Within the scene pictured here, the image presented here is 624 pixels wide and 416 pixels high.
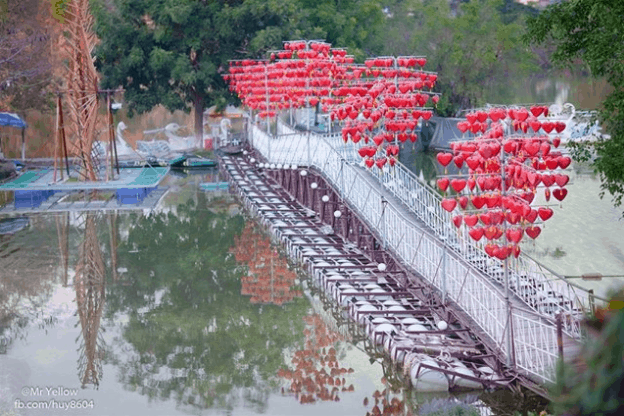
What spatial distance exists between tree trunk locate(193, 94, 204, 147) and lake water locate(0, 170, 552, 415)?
71.8 ft

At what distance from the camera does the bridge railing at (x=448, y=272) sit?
14.3 m

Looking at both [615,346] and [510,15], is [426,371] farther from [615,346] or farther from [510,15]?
[510,15]

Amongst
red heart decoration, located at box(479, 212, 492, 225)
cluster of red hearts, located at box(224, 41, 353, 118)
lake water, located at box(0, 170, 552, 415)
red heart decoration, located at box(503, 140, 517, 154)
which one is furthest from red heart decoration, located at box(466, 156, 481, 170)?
cluster of red hearts, located at box(224, 41, 353, 118)

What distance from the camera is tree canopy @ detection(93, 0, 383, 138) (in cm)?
4931

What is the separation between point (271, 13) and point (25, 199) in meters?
18.4

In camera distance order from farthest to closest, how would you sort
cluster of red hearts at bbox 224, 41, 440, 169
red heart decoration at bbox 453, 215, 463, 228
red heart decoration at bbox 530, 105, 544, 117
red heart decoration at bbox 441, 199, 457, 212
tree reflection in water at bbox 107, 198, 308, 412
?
cluster of red hearts at bbox 224, 41, 440, 169
red heart decoration at bbox 530, 105, 544, 117
tree reflection in water at bbox 107, 198, 308, 412
red heart decoration at bbox 441, 199, 457, 212
red heart decoration at bbox 453, 215, 463, 228

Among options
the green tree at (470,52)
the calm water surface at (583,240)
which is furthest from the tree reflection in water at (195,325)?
the green tree at (470,52)

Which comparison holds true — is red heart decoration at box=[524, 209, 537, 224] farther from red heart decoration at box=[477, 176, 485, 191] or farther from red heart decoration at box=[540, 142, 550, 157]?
red heart decoration at box=[540, 142, 550, 157]

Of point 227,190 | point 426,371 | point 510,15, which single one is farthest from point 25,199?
point 510,15

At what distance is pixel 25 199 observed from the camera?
35938mm

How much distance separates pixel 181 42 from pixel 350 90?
21877mm

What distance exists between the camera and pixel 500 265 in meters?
19.0

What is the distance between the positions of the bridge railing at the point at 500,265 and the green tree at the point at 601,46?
1.99 metres

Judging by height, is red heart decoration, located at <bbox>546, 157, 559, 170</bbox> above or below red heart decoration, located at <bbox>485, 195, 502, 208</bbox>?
above
